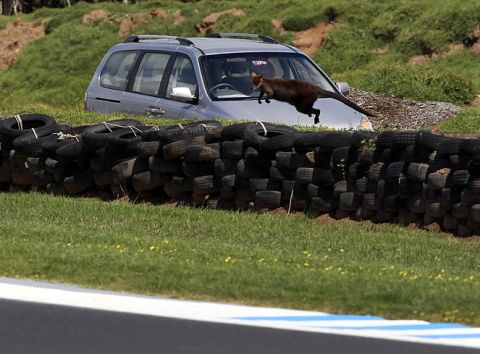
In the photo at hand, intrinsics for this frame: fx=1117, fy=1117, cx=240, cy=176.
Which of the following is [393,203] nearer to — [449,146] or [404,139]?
[404,139]

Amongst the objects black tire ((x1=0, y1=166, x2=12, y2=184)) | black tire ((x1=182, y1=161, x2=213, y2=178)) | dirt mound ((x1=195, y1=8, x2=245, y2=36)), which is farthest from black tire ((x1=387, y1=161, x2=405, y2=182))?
dirt mound ((x1=195, y1=8, x2=245, y2=36))

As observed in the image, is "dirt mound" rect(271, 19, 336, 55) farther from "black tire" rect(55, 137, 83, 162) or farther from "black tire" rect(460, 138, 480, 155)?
"black tire" rect(460, 138, 480, 155)

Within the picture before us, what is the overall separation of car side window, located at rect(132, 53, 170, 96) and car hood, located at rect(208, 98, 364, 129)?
4.36ft

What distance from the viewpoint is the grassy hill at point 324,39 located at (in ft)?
81.0

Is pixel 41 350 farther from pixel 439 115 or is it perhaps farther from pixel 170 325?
pixel 439 115

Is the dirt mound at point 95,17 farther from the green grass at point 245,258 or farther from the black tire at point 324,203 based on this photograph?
the black tire at point 324,203

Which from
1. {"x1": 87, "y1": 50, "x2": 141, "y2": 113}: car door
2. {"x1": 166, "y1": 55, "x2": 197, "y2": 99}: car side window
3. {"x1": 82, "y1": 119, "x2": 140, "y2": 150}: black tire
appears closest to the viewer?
{"x1": 82, "y1": 119, "x2": 140, "y2": 150}: black tire

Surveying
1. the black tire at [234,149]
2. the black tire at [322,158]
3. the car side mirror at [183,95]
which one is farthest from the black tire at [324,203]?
the car side mirror at [183,95]

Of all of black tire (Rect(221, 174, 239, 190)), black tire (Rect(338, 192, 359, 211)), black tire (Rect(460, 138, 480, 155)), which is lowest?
black tire (Rect(221, 174, 239, 190))

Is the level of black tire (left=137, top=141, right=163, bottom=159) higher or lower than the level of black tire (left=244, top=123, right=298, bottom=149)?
lower

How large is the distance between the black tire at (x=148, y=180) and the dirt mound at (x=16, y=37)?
3101cm

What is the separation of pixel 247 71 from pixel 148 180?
2511mm

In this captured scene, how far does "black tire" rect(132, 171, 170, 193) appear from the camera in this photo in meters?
13.6

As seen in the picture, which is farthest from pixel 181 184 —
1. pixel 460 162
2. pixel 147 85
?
pixel 460 162
